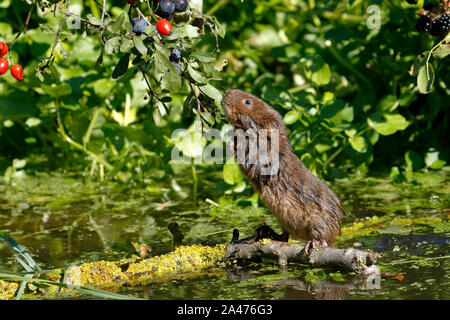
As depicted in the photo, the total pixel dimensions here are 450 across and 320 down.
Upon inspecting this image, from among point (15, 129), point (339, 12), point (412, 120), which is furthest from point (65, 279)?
point (339, 12)

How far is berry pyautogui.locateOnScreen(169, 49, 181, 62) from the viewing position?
308cm

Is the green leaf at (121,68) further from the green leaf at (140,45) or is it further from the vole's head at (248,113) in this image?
the vole's head at (248,113)

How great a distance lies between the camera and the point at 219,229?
169 inches

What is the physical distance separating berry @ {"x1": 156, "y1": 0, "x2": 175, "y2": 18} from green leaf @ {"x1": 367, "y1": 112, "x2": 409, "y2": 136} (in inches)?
85.3

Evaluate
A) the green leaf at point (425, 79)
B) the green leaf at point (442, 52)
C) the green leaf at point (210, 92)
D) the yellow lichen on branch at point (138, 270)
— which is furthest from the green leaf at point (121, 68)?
the green leaf at point (442, 52)

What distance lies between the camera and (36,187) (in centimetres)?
561

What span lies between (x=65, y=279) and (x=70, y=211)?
1790mm

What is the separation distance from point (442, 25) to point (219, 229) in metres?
1.67

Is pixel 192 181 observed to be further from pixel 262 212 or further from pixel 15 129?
pixel 15 129

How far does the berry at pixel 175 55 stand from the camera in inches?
121

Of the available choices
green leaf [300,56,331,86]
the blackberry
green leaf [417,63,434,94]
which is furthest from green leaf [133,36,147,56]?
green leaf [300,56,331,86]

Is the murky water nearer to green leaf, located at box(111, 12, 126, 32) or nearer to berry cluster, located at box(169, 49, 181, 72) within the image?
berry cluster, located at box(169, 49, 181, 72)

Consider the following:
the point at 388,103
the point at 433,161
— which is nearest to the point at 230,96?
the point at 388,103

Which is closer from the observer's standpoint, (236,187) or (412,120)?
(236,187)
